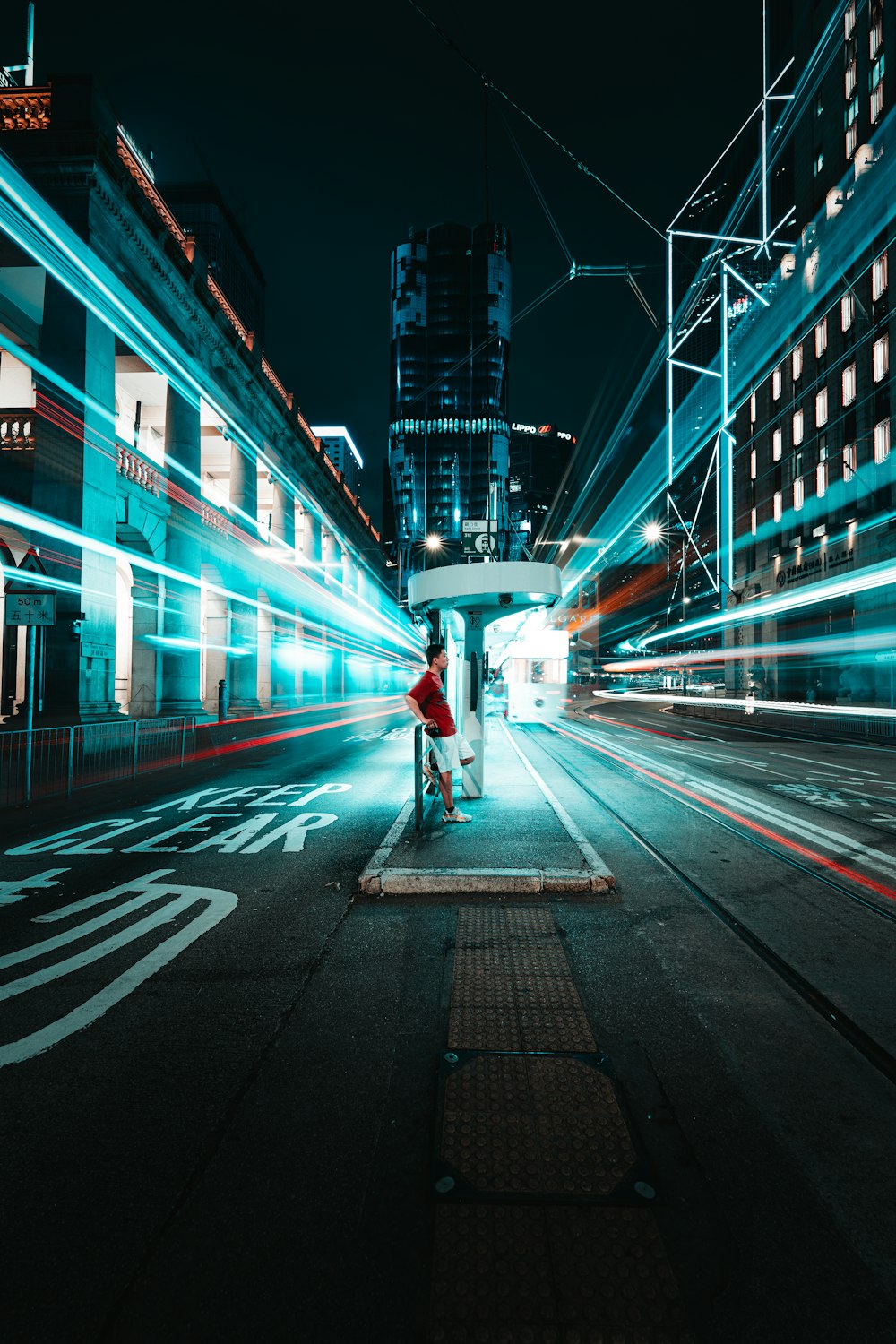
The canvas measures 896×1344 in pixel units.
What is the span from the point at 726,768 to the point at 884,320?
3116 centimetres

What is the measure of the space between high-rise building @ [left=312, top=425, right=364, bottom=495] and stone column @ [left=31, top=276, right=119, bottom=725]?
129 m

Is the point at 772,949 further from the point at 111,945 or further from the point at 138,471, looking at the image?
the point at 138,471

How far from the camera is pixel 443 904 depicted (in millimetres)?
5184

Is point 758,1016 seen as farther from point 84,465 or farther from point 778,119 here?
point 778,119

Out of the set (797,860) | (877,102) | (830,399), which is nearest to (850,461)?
(830,399)

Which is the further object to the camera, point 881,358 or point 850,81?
point 850,81

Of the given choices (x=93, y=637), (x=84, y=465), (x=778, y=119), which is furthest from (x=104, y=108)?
(x=778, y=119)

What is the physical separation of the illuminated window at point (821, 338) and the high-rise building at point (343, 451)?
11263 cm

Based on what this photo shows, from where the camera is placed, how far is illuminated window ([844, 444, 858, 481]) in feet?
115

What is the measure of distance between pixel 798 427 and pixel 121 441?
1631 inches

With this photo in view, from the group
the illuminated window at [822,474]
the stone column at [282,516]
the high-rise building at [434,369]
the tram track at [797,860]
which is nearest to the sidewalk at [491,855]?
the tram track at [797,860]

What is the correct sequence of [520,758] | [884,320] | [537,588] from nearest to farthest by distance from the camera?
[537,588] → [520,758] → [884,320]

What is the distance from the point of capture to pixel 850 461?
36.1 m

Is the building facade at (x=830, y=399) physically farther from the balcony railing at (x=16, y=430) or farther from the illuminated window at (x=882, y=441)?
the balcony railing at (x=16, y=430)
